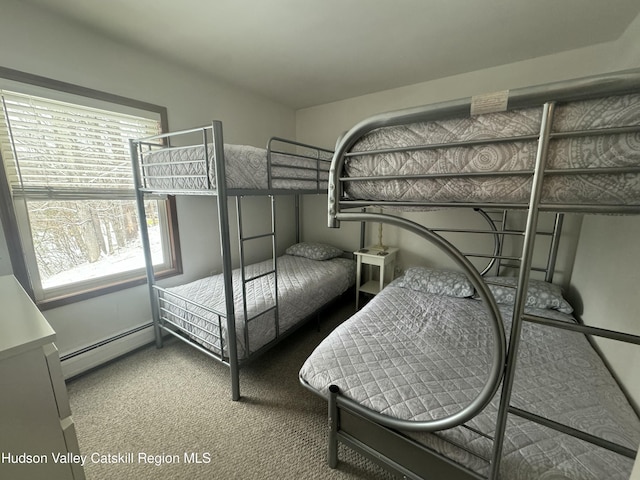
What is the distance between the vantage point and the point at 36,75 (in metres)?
1.57

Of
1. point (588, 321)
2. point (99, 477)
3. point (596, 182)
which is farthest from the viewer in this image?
point (588, 321)

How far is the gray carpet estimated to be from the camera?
1.30 meters

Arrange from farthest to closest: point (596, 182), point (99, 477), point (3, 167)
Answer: point (3, 167) → point (99, 477) → point (596, 182)

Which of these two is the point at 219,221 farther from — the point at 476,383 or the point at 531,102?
the point at 476,383

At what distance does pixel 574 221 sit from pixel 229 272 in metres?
2.82

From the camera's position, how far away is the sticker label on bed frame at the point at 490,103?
0.60 m

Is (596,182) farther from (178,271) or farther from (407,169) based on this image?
(178,271)

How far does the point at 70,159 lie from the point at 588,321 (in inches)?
145

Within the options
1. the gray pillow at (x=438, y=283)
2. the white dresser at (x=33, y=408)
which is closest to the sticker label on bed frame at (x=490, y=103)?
the white dresser at (x=33, y=408)

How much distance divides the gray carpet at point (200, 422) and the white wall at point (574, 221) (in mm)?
1534

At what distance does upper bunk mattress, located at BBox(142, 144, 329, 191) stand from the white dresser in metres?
1.02

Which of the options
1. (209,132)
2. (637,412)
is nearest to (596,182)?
(637,412)

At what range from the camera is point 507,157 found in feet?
2.15

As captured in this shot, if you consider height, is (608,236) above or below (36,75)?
below
